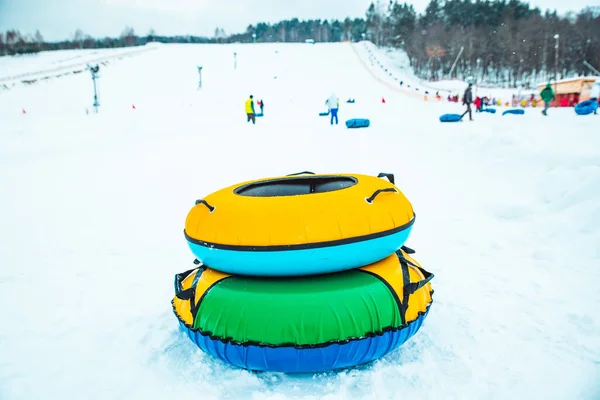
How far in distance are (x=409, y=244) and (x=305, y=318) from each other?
256 centimetres

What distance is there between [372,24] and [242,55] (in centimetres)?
5246

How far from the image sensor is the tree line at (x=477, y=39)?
4224 centimetres

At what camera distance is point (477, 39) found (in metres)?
58.8

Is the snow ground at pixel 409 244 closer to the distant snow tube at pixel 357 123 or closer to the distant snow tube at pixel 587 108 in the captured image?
the distant snow tube at pixel 357 123

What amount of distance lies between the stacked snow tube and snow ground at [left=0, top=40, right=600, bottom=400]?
237mm

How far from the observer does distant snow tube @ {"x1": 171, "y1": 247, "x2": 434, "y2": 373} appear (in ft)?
7.02

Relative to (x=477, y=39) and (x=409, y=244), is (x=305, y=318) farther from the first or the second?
(x=477, y=39)

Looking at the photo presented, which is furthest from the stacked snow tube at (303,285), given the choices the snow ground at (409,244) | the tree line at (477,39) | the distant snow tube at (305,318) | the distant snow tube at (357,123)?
the tree line at (477,39)

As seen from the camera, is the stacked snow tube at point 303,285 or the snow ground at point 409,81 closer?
the stacked snow tube at point 303,285

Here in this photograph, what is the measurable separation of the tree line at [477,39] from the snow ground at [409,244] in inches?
827

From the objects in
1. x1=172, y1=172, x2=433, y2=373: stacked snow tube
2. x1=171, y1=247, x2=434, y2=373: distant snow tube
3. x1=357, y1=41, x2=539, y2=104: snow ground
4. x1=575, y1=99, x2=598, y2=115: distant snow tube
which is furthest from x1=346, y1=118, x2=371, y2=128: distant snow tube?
x1=357, y1=41, x2=539, y2=104: snow ground

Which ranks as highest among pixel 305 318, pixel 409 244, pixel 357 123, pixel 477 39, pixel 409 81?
pixel 477 39

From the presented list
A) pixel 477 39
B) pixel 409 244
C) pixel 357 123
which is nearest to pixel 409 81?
pixel 477 39

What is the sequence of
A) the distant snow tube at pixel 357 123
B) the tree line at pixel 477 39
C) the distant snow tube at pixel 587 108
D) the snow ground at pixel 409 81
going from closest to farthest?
1. the distant snow tube at pixel 587 108
2. the distant snow tube at pixel 357 123
3. the snow ground at pixel 409 81
4. the tree line at pixel 477 39
